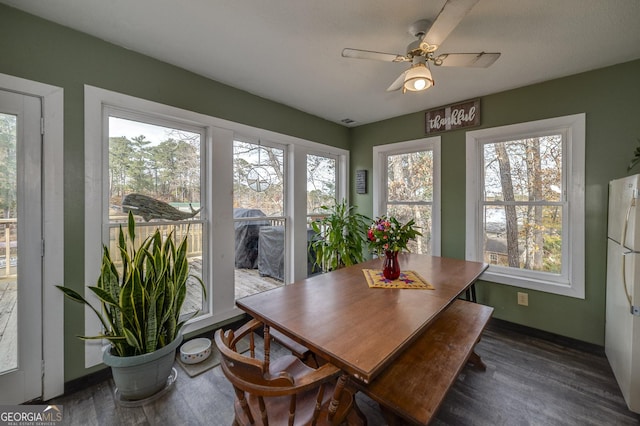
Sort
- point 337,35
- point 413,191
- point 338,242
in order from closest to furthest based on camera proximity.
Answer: point 337,35 < point 338,242 < point 413,191

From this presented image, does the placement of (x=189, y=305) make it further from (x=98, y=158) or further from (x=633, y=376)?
(x=633, y=376)

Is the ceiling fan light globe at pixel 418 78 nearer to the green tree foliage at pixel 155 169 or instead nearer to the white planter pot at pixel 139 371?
the green tree foliage at pixel 155 169

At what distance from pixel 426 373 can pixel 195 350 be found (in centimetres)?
191

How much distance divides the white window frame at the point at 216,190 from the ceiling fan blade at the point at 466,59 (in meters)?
1.89

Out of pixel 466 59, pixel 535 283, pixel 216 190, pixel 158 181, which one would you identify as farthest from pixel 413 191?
pixel 158 181

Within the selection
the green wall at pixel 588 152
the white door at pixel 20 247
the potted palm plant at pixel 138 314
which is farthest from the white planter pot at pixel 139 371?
the green wall at pixel 588 152

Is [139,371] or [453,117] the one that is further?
[453,117]

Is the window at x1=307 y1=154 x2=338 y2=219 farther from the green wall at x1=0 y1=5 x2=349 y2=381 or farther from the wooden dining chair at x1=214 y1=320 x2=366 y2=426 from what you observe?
the wooden dining chair at x1=214 y1=320 x2=366 y2=426

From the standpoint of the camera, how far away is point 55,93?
1.71m

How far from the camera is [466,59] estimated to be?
1.62 m

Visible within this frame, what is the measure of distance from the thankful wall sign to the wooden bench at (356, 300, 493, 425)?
216 cm

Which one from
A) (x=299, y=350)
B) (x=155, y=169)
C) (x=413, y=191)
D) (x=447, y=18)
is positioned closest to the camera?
(x=447, y=18)

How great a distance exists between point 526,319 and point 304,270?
244cm

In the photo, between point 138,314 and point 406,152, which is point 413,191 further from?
point 138,314
